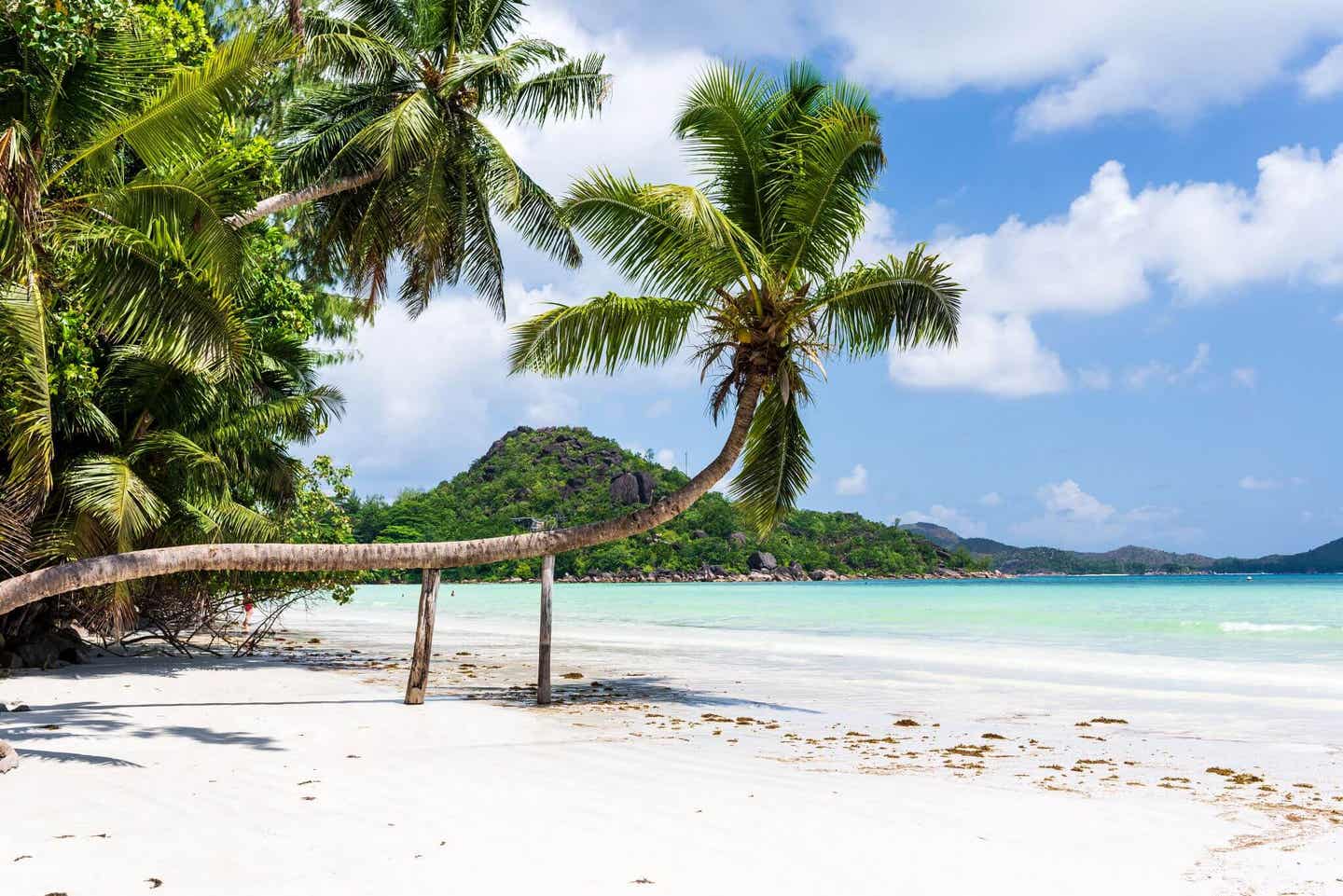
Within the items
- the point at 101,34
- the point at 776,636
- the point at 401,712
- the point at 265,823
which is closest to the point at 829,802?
the point at 265,823

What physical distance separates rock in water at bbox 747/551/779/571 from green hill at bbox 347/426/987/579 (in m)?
0.35

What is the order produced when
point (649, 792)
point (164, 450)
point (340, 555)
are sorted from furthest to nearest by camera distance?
point (164, 450)
point (340, 555)
point (649, 792)

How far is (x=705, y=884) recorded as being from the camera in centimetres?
436

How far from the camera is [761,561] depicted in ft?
271

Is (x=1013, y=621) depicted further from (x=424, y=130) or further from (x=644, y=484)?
(x=644, y=484)

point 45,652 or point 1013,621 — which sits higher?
point 45,652

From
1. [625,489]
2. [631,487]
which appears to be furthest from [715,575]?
[625,489]

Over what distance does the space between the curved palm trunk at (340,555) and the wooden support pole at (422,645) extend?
277 cm

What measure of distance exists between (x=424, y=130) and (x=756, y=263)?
539 cm

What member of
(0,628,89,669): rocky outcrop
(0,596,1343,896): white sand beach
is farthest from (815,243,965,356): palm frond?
(0,628,89,669): rocky outcrop

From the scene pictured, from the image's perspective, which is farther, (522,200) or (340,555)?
(522,200)

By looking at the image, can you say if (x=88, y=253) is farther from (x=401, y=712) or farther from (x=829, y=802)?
(x=829, y=802)

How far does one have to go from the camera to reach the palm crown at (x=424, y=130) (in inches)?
534

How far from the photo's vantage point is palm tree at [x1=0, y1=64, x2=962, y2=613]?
9.36m
